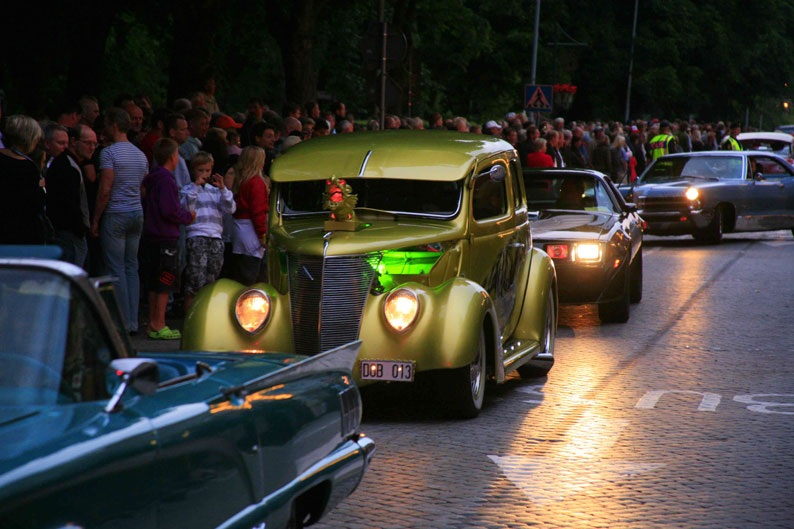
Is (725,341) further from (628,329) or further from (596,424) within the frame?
(596,424)

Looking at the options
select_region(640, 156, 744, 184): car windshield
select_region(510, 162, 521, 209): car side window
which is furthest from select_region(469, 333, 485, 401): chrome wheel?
select_region(640, 156, 744, 184): car windshield

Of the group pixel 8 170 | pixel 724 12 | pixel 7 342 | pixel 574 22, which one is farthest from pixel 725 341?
pixel 724 12

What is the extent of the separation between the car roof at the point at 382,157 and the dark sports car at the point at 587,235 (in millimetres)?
3305

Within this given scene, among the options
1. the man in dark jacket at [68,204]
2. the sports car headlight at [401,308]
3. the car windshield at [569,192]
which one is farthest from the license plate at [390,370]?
the car windshield at [569,192]

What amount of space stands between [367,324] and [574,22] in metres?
65.2

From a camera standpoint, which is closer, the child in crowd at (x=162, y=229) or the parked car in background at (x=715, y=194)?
the child in crowd at (x=162, y=229)

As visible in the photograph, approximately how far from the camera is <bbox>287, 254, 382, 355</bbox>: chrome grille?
27.6 ft

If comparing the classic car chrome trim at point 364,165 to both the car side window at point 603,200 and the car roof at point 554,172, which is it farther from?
the car side window at point 603,200

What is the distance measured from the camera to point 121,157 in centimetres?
1159

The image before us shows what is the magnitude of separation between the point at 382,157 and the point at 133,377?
5934 millimetres

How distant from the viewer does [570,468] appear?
7.23 metres

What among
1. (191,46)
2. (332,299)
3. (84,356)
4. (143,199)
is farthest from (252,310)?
(191,46)

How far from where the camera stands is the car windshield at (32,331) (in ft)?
12.2

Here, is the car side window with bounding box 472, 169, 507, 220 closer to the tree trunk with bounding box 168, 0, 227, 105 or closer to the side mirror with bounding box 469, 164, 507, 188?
the side mirror with bounding box 469, 164, 507, 188
